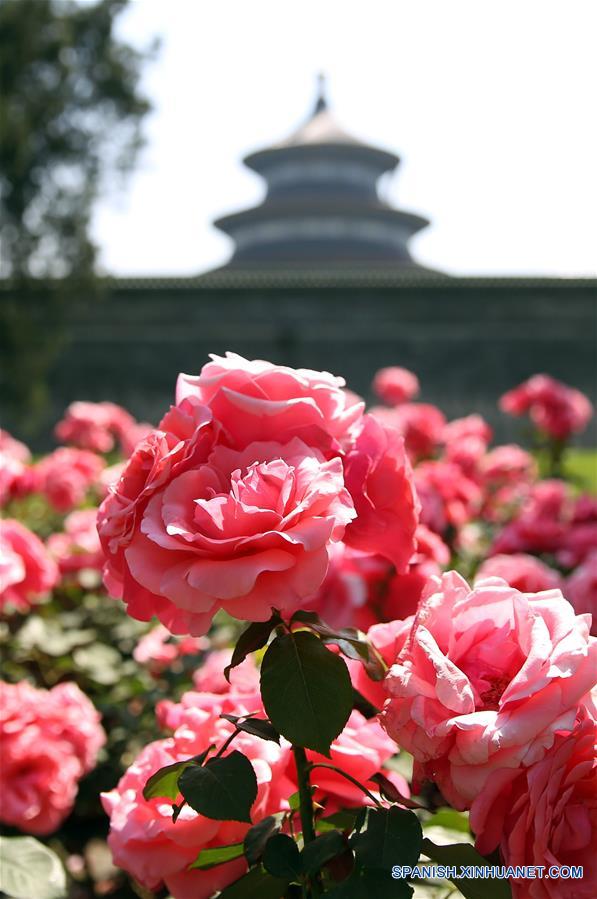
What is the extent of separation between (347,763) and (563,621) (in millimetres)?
212

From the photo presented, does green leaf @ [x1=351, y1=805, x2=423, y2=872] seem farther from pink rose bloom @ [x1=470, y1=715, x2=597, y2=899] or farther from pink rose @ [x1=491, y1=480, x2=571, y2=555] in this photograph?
pink rose @ [x1=491, y1=480, x2=571, y2=555]

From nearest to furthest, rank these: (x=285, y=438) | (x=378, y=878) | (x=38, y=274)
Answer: (x=378, y=878)
(x=285, y=438)
(x=38, y=274)

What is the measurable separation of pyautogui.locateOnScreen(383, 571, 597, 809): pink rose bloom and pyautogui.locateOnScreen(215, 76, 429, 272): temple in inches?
790

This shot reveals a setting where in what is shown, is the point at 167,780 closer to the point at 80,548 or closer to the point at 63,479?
the point at 80,548

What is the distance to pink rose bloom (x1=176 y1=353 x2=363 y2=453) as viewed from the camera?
712 millimetres

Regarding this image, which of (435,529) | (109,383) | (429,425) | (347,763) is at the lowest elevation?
(109,383)

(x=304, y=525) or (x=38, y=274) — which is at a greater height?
(x=304, y=525)

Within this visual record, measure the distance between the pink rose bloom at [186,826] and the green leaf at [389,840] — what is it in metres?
0.12

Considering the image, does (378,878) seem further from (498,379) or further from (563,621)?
(498,379)

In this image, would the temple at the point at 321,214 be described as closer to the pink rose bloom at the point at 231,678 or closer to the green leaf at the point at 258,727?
the pink rose bloom at the point at 231,678

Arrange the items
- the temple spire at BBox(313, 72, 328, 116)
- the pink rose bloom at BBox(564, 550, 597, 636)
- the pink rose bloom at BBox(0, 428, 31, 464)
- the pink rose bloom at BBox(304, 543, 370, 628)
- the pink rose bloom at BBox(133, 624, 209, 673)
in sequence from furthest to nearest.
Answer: the temple spire at BBox(313, 72, 328, 116) < the pink rose bloom at BBox(0, 428, 31, 464) < the pink rose bloom at BBox(133, 624, 209, 673) < the pink rose bloom at BBox(564, 550, 597, 636) < the pink rose bloom at BBox(304, 543, 370, 628)

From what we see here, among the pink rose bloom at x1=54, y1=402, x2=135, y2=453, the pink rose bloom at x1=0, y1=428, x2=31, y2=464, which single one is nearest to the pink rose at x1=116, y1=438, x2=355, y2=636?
the pink rose bloom at x1=0, y1=428, x2=31, y2=464

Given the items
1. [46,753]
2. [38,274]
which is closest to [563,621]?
[46,753]

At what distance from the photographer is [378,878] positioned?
61 centimetres
